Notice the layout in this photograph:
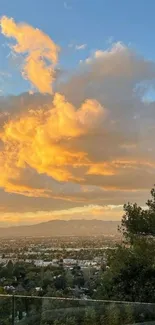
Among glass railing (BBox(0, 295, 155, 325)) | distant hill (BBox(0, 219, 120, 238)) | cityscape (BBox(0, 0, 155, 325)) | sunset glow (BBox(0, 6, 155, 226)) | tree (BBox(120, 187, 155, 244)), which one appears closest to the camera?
glass railing (BBox(0, 295, 155, 325))

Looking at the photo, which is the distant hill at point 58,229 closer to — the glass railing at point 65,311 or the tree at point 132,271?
the tree at point 132,271

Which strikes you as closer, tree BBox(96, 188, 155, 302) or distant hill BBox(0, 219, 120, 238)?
tree BBox(96, 188, 155, 302)

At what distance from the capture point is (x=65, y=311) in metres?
5.69

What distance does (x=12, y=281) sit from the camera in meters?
10.1

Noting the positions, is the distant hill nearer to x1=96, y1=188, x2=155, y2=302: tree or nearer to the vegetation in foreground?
the vegetation in foreground

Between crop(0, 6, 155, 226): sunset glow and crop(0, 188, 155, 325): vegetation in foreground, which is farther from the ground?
crop(0, 6, 155, 226): sunset glow

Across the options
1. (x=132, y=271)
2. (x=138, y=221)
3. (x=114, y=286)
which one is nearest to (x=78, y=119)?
(x=138, y=221)

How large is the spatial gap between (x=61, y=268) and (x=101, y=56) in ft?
19.3

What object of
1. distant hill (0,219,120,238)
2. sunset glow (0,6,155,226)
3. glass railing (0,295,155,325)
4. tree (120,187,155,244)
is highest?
sunset glow (0,6,155,226)

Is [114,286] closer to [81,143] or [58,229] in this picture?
[81,143]

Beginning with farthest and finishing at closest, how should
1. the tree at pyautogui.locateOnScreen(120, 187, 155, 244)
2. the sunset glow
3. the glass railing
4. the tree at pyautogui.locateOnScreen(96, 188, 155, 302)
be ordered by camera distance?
the sunset glow, the tree at pyautogui.locateOnScreen(120, 187, 155, 244), the tree at pyautogui.locateOnScreen(96, 188, 155, 302), the glass railing

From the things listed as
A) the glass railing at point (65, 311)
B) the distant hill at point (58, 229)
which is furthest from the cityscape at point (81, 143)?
the distant hill at point (58, 229)

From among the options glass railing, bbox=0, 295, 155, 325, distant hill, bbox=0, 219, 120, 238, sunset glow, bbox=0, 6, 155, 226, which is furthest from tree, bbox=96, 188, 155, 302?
distant hill, bbox=0, 219, 120, 238

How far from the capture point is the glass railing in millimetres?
5668
